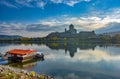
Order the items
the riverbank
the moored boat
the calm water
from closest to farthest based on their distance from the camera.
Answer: the riverbank
the calm water
the moored boat

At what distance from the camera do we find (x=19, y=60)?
4781 centimetres

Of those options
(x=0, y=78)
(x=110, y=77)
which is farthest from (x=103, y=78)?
(x=0, y=78)

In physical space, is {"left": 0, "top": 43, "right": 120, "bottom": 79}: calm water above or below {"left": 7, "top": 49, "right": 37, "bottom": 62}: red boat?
below

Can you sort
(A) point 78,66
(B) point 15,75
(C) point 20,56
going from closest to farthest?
(B) point 15,75
(A) point 78,66
(C) point 20,56

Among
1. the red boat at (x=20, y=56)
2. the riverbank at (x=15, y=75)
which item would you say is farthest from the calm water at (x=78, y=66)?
the riverbank at (x=15, y=75)

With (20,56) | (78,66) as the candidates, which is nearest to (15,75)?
(78,66)

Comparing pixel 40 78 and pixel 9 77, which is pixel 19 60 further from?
pixel 9 77

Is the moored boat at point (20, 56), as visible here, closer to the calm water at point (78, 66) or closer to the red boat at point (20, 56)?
the red boat at point (20, 56)

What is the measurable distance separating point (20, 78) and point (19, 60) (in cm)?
3003

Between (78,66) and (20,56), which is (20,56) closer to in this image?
(20,56)

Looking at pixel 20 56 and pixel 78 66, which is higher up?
pixel 20 56

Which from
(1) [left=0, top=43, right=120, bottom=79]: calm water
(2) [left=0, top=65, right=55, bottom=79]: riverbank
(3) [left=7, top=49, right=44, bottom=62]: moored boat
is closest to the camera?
(2) [left=0, top=65, right=55, bottom=79]: riverbank

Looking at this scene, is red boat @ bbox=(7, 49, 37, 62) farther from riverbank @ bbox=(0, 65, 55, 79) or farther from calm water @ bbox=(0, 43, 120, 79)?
riverbank @ bbox=(0, 65, 55, 79)

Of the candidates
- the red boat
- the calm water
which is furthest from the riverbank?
the red boat
